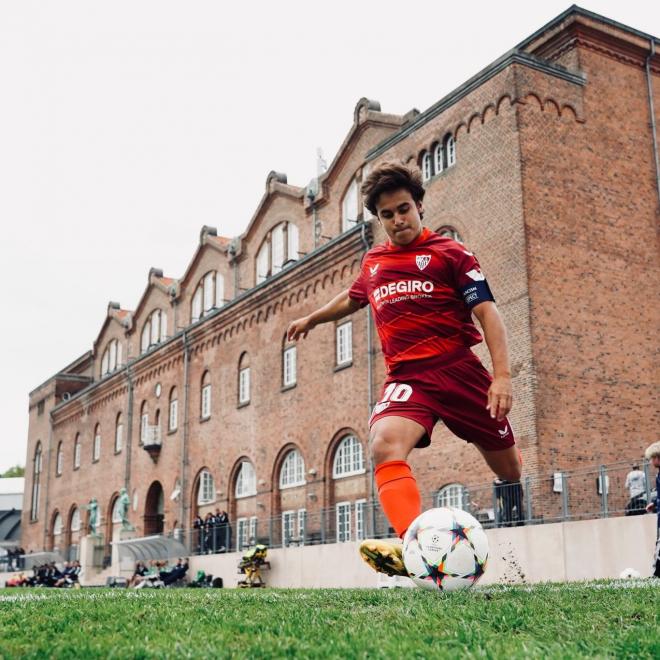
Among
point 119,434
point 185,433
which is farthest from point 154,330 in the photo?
point 185,433

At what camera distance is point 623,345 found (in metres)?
23.5

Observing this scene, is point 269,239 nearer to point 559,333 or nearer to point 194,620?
point 559,333

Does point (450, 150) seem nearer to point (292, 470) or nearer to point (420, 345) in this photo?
point (292, 470)

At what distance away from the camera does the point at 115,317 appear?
54.7 m

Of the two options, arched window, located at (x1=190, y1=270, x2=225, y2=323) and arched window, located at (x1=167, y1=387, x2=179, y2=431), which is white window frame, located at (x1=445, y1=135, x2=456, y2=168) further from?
arched window, located at (x1=167, y1=387, x2=179, y2=431)

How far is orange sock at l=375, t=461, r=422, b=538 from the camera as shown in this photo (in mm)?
5695

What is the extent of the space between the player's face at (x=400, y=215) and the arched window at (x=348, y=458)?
22755 mm

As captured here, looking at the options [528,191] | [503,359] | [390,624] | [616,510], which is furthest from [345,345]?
[390,624]

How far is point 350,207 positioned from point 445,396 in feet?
93.9

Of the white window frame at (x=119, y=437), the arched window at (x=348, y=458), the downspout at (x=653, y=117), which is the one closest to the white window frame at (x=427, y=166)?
the downspout at (x=653, y=117)

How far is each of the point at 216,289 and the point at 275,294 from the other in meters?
9.26

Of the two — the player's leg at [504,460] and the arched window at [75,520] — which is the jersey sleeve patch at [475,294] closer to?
the player's leg at [504,460]

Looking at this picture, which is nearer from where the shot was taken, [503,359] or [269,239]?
[503,359]

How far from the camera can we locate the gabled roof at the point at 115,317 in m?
53.1
